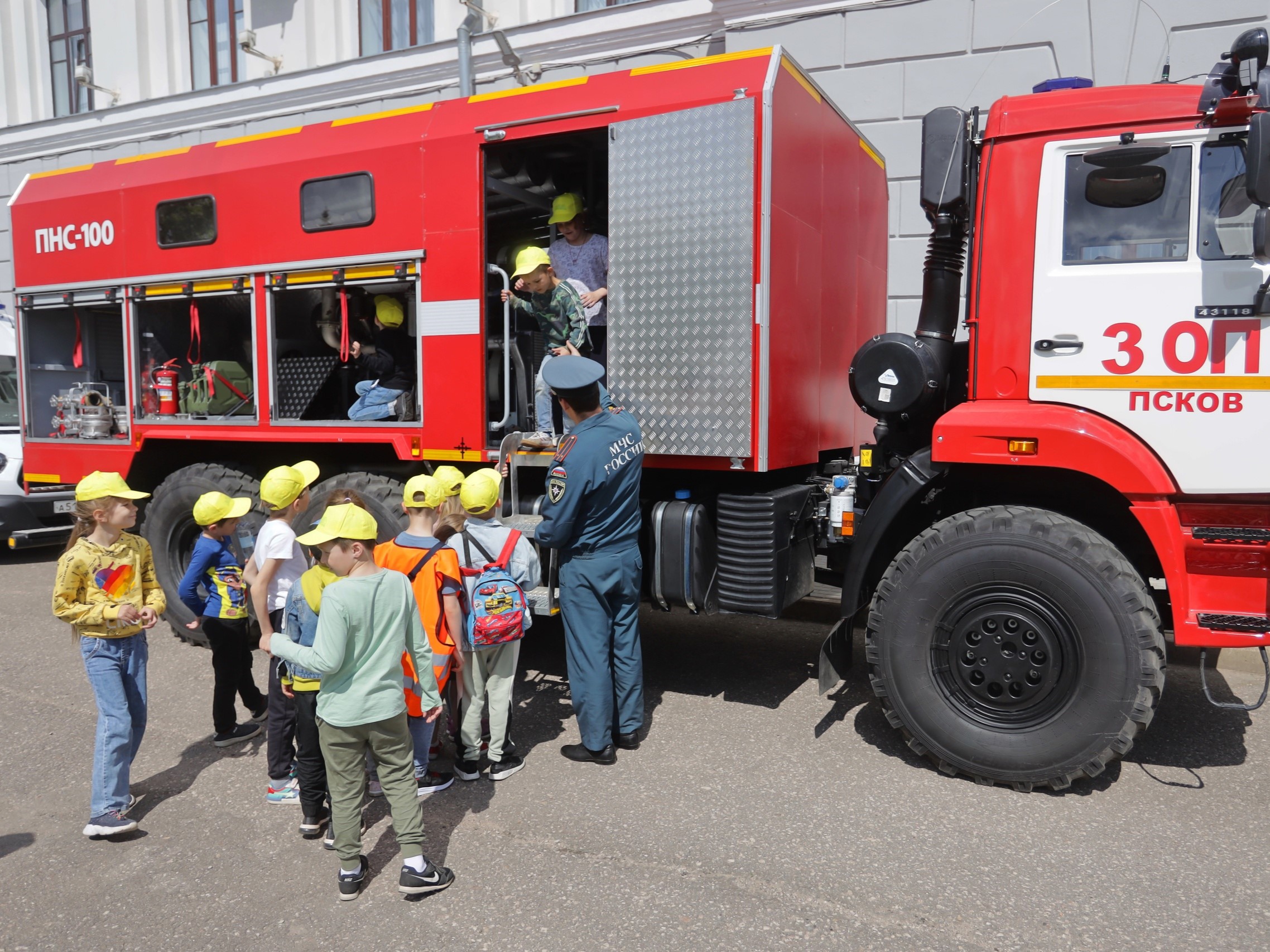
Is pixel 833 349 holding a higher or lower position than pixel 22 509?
higher

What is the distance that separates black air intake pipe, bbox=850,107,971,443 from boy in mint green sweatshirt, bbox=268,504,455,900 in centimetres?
237

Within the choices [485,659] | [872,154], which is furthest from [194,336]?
[872,154]

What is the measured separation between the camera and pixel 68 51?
48.2 ft

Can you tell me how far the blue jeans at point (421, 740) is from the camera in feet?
12.1

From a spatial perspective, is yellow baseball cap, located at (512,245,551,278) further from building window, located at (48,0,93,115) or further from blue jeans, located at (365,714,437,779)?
building window, located at (48,0,93,115)

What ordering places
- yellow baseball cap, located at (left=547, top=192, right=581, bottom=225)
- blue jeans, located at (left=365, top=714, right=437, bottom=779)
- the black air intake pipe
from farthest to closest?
yellow baseball cap, located at (left=547, top=192, right=581, bottom=225) < the black air intake pipe < blue jeans, located at (left=365, top=714, right=437, bottom=779)

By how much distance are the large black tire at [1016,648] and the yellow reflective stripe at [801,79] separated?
2380 millimetres

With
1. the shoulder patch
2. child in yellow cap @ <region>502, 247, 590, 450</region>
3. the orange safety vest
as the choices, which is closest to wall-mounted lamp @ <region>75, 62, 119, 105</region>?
child in yellow cap @ <region>502, 247, 590, 450</region>

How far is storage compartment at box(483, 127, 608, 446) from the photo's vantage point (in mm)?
5363

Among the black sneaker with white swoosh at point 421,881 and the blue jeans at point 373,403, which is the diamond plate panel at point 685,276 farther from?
the black sneaker with white swoosh at point 421,881

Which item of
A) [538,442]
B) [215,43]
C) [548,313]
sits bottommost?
[538,442]

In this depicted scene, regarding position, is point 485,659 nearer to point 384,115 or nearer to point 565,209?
point 565,209

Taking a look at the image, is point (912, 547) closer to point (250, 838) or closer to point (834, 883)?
point (834, 883)

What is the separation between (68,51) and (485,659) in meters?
16.0
